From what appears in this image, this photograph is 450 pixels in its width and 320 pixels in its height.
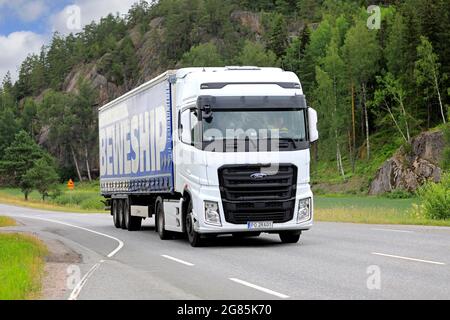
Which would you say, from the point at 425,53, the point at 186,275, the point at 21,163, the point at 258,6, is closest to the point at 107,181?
the point at 186,275

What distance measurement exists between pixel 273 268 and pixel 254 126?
201 inches

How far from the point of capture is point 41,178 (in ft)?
263

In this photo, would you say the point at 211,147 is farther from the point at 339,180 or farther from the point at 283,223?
the point at 339,180

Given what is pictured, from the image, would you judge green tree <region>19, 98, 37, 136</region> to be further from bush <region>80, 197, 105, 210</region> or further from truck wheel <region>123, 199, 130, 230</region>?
truck wheel <region>123, 199, 130, 230</region>

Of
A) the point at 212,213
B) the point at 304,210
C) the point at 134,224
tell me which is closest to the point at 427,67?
the point at 134,224

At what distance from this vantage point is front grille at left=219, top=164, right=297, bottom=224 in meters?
17.4

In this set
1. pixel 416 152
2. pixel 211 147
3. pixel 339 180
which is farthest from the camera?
pixel 339 180

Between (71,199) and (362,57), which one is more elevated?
(362,57)

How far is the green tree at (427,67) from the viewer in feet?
217

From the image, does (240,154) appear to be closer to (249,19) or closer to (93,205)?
(93,205)

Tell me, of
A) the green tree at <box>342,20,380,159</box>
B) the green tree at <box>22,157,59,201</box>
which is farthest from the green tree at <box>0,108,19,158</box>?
the green tree at <box>342,20,380,159</box>

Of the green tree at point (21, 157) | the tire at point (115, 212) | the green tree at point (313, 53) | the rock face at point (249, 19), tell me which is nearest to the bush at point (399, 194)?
the green tree at point (313, 53)
